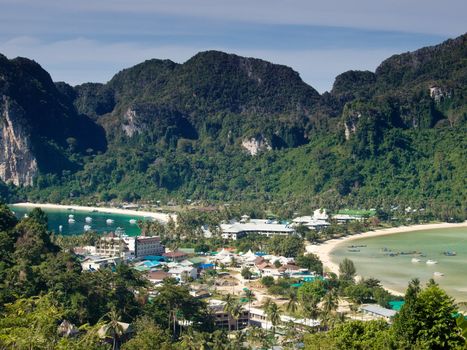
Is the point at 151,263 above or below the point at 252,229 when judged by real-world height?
below

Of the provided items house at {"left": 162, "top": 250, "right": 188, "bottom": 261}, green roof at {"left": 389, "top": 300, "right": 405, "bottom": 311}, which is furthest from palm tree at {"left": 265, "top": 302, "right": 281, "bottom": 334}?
house at {"left": 162, "top": 250, "right": 188, "bottom": 261}

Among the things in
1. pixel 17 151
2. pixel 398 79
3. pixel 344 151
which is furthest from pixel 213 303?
pixel 398 79

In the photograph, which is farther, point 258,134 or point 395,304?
point 258,134

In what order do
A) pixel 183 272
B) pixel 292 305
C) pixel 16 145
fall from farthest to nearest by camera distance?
1. pixel 16 145
2. pixel 183 272
3. pixel 292 305

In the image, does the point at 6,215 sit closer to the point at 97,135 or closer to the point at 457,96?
the point at 457,96

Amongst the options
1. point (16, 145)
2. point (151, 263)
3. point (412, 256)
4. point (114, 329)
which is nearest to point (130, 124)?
point (16, 145)

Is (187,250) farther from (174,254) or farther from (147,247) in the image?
(147,247)

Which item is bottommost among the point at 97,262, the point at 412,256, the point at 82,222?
the point at 412,256
